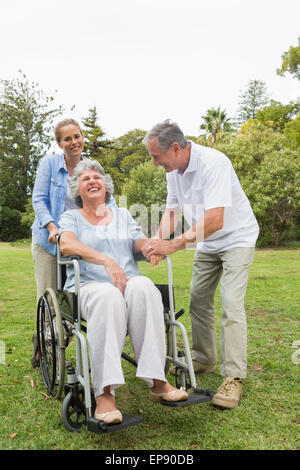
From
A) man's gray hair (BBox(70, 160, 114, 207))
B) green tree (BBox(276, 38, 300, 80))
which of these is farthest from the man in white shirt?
green tree (BBox(276, 38, 300, 80))

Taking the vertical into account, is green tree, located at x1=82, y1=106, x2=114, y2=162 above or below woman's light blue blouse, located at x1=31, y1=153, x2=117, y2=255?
above

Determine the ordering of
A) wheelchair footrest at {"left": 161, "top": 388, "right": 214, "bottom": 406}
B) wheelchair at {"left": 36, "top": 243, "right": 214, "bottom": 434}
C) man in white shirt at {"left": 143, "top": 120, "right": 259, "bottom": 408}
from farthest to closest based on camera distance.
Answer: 1. man in white shirt at {"left": 143, "top": 120, "right": 259, "bottom": 408}
2. wheelchair footrest at {"left": 161, "top": 388, "right": 214, "bottom": 406}
3. wheelchair at {"left": 36, "top": 243, "right": 214, "bottom": 434}

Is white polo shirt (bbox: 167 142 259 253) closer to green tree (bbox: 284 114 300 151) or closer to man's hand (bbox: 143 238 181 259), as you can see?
man's hand (bbox: 143 238 181 259)

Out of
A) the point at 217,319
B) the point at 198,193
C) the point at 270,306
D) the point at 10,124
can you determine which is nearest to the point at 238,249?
the point at 198,193

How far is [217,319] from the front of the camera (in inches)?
191

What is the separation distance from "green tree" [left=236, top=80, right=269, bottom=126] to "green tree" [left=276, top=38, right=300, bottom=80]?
15.9m

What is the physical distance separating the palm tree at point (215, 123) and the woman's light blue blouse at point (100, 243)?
31.1m

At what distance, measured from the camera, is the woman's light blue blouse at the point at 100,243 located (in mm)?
2504

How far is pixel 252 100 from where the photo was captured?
3369 cm

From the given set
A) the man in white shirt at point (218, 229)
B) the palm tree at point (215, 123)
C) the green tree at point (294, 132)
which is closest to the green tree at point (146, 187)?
the green tree at point (294, 132)

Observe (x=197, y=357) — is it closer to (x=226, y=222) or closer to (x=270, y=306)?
(x=226, y=222)

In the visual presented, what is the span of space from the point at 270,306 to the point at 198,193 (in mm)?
3122

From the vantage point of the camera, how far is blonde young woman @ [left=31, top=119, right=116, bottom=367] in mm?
3078

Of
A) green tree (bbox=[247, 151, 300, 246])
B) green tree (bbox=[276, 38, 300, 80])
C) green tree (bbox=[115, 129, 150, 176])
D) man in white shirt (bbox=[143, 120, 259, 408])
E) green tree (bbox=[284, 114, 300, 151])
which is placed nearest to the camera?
man in white shirt (bbox=[143, 120, 259, 408])
